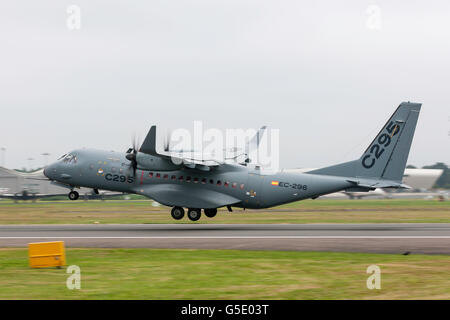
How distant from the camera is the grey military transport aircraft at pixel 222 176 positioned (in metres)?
36.4

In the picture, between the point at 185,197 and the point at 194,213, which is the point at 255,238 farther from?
the point at 194,213

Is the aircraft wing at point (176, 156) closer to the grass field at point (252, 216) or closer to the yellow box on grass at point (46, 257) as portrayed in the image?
the grass field at point (252, 216)

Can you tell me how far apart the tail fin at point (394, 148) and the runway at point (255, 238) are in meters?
3.74

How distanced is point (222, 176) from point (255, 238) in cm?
1051

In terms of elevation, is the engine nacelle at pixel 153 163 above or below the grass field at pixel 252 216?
above

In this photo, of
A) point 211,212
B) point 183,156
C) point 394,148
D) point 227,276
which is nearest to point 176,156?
point 183,156

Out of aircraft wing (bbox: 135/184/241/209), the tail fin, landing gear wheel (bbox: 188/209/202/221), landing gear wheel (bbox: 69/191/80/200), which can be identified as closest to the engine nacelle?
aircraft wing (bbox: 135/184/241/209)

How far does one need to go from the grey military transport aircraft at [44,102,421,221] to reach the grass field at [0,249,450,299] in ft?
47.6

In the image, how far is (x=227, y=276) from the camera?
17609 millimetres

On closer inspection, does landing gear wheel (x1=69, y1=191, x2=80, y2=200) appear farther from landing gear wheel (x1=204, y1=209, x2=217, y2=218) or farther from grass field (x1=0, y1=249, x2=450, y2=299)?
grass field (x1=0, y1=249, x2=450, y2=299)

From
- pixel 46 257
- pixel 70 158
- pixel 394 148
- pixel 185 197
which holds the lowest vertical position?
pixel 46 257

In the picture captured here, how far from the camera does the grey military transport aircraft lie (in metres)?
36.4

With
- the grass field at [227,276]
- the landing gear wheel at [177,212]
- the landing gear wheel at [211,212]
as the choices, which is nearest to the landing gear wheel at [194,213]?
the landing gear wheel at [177,212]
